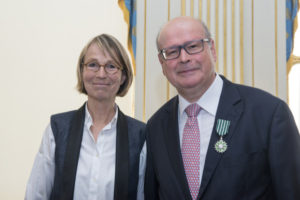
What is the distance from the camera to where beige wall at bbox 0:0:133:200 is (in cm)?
289

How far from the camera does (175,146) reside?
4.44ft

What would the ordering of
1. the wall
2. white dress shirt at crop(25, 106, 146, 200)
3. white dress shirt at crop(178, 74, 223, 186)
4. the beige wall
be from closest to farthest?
white dress shirt at crop(178, 74, 223, 186) < white dress shirt at crop(25, 106, 146, 200) < the wall < the beige wall

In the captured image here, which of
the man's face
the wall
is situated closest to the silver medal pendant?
the man's face

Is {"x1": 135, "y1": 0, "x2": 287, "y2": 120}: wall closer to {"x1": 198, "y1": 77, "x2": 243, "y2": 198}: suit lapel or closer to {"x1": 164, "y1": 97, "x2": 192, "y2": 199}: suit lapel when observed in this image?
{"x1": 164, "y1": 97, "x2": 192, "y2": 199}: suit lapel

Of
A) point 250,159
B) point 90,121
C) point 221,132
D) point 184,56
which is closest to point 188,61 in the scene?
point 184,56

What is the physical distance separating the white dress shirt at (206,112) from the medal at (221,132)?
0.23 feet

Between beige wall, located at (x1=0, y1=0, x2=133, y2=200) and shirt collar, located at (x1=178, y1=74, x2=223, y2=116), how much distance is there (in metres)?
1.52

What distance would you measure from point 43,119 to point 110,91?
158 centimetres

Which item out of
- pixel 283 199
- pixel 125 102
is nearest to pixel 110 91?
pixel 283 199

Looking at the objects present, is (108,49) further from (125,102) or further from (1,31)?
(1,31)

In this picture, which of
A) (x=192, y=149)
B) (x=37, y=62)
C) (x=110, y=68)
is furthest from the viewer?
(x=37, y=62)

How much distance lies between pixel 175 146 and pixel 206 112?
20cm

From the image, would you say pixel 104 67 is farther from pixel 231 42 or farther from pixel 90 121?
pixel 231 42

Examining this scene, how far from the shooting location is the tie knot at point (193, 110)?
1.38 m
